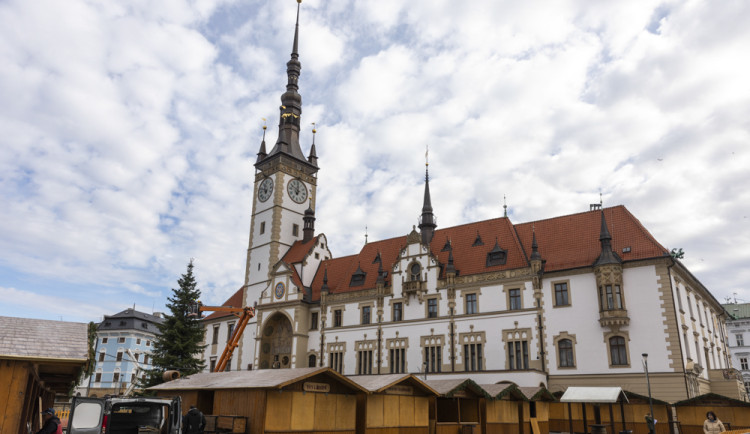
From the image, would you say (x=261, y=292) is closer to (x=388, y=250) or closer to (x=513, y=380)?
(x=388, y=250)

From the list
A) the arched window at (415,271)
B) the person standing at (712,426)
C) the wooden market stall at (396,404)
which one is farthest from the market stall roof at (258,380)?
the arched window at (415,271)

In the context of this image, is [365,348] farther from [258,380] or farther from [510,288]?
[258,380]

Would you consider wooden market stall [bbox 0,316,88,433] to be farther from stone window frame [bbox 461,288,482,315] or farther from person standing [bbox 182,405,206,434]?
stone window frame [bbox 461,288,482,315]

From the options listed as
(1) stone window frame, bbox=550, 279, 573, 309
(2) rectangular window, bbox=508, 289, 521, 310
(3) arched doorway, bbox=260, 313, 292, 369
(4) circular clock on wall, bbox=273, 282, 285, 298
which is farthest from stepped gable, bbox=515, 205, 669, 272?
(3) arched doorway, bbox=260, 313, 292, 369

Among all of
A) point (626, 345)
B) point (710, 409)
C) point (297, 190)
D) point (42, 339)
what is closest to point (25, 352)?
point (42, 339)

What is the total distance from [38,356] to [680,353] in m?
33.0

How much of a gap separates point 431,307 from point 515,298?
6.82 meters

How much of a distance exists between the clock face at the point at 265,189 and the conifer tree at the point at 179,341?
1734 centimetres

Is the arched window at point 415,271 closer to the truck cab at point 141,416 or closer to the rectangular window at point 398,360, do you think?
the rectangular window at point 398,360

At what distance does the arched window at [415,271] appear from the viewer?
144ft

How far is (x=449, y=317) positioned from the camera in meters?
41.1

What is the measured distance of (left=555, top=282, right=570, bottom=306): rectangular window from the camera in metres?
36.7

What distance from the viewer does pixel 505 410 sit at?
27797 millimetres

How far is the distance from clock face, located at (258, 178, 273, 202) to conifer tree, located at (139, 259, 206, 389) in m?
17.3
